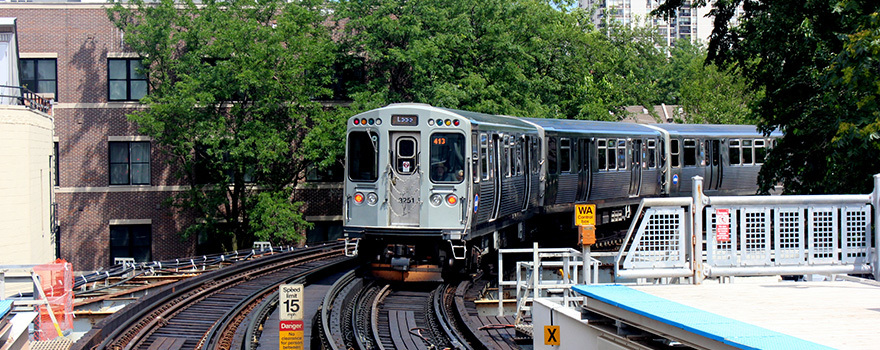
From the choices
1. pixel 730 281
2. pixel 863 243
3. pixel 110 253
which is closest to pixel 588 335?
pixel 730 281

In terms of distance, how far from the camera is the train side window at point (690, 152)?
26.6m

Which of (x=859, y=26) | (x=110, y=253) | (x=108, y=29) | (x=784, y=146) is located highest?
(x=108, y=29)

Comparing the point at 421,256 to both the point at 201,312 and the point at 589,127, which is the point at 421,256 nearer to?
the point at 201,312

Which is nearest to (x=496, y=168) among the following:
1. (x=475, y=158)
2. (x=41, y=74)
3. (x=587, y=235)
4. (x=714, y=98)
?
(x=475, y=158)

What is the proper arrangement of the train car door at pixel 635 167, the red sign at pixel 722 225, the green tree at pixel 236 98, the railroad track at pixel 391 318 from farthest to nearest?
the green tree at pixel 236 98
the train car door at pixel 635 167
the railroad track at pixel 391 318
the red sign at pixel 722 225

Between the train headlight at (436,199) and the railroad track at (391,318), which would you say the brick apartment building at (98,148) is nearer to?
the railroad track at (391,318)

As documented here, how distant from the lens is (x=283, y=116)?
1126 inches

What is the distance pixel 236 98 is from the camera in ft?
96.5

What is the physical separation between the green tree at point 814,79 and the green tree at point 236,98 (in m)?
13.2

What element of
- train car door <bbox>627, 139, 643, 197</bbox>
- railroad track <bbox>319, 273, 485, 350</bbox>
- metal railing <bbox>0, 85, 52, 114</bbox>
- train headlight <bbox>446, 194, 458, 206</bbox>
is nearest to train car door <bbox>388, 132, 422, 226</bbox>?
train headlight <bbox>446, 194, 458, 206</bbox>

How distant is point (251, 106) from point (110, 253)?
26.6 ft

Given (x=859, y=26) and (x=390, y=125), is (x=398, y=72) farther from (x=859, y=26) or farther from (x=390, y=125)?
(x=859, y=26)

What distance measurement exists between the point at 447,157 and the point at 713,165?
1428cm

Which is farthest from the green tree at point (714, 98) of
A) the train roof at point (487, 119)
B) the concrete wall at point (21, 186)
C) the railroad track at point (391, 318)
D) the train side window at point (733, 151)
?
the concrete wall at point (21, 186)
